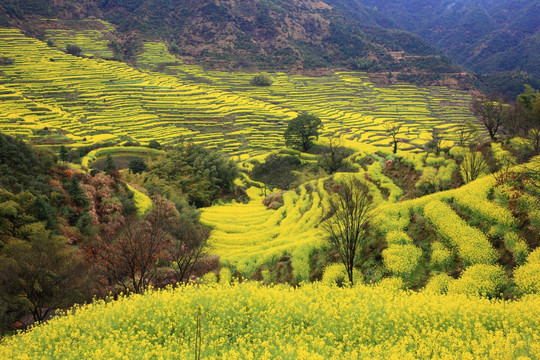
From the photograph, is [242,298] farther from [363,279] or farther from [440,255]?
[440,255]

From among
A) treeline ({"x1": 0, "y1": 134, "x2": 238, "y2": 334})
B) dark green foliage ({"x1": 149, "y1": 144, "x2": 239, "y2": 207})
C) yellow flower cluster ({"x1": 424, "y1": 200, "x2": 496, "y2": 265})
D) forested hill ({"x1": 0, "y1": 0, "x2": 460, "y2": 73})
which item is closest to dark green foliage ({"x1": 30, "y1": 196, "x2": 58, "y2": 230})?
treeline ({"x1": 0, "y1": 134, "x2": 238, "y2": 334})

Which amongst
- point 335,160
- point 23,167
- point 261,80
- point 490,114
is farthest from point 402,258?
point 261,80

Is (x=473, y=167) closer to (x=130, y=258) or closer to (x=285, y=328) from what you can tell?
(x=285, y=328)

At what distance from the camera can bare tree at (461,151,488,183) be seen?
23062 millimetres

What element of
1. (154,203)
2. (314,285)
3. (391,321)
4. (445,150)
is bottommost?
(154,203)

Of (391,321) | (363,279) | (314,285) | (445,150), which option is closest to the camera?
(391,321)

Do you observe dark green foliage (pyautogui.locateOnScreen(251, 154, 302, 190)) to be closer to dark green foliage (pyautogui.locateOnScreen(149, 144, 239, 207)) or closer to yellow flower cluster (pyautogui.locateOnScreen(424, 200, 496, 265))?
dark green foliage (pyautogui.locateOnScreen(149, 144, 239, 207))

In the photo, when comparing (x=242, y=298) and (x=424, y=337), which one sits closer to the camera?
(x=424, y=337)

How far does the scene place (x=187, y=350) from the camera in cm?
934

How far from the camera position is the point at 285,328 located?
1091 cm

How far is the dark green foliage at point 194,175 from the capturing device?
3841cm

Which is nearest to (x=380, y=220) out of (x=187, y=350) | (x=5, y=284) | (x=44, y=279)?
(x=187, y=350)

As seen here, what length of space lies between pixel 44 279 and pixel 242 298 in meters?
8.66

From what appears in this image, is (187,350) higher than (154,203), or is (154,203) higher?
(187,350)
